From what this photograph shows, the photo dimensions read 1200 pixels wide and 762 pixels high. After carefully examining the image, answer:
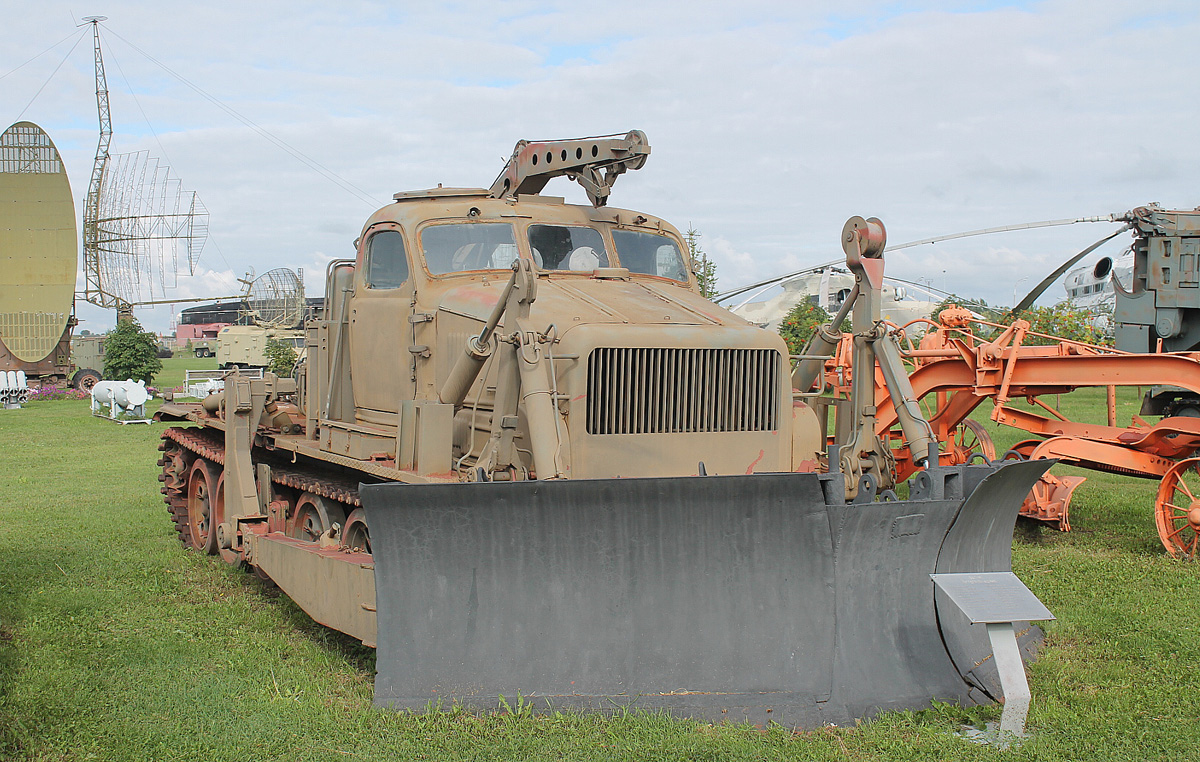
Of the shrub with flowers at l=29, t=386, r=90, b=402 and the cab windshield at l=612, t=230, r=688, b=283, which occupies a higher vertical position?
the cab windshield at l=612, t=230, r=688, b=283

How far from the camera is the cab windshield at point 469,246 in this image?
23.0 ft

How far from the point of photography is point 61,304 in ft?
117

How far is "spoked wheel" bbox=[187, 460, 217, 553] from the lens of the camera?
9.32 meters

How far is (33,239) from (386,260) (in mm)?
33987

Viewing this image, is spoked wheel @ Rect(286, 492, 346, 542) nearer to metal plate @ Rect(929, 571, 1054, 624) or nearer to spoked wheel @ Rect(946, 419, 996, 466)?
metal plate @ Rect(929, 571, 1054, 624)

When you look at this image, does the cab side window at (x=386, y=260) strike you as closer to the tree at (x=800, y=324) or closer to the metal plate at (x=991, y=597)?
the metal plate at (x=991, y=597)

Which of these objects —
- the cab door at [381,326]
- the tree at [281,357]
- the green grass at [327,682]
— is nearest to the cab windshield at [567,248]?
the cab door at [381,326]

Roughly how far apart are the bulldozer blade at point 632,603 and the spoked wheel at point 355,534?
1.62m

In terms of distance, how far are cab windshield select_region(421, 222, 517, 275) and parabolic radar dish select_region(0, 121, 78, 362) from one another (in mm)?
33072

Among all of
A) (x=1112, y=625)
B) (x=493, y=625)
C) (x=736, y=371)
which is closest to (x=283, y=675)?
(x=493, y=625)

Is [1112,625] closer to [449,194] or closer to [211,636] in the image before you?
[449,194]

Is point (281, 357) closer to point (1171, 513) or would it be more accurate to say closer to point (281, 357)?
point (281, 357)

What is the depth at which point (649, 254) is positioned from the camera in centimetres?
762

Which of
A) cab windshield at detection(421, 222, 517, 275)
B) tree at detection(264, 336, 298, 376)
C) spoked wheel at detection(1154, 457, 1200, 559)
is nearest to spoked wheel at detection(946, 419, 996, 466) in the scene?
spoked wheel at detection(1154, 457, 1200, 559)
